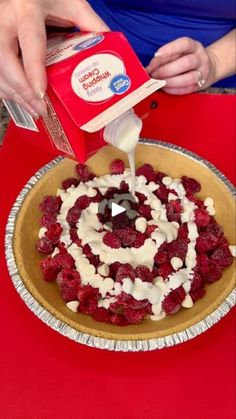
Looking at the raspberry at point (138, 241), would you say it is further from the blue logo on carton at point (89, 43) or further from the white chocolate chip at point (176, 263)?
the blue logo on carton at point (89, 43)

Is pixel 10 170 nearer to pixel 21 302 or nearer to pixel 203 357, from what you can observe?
pixel 21 302

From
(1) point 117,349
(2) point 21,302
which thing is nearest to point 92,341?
(1) point 117,349

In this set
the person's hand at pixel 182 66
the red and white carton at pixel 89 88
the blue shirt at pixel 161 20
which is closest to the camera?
the red and white carton at pixel 89 88

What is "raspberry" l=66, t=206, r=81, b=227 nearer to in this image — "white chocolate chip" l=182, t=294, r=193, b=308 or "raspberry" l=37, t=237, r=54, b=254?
"raspberry" l=37, t=237, r=54, b=254

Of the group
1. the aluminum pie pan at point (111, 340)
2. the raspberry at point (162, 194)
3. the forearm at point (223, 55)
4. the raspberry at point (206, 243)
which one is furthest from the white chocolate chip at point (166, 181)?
the forearm at point (223, 55)

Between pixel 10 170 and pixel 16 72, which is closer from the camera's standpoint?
pixel 16 72

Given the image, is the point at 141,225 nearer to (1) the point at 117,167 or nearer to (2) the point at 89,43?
(1) the point at 117,167
